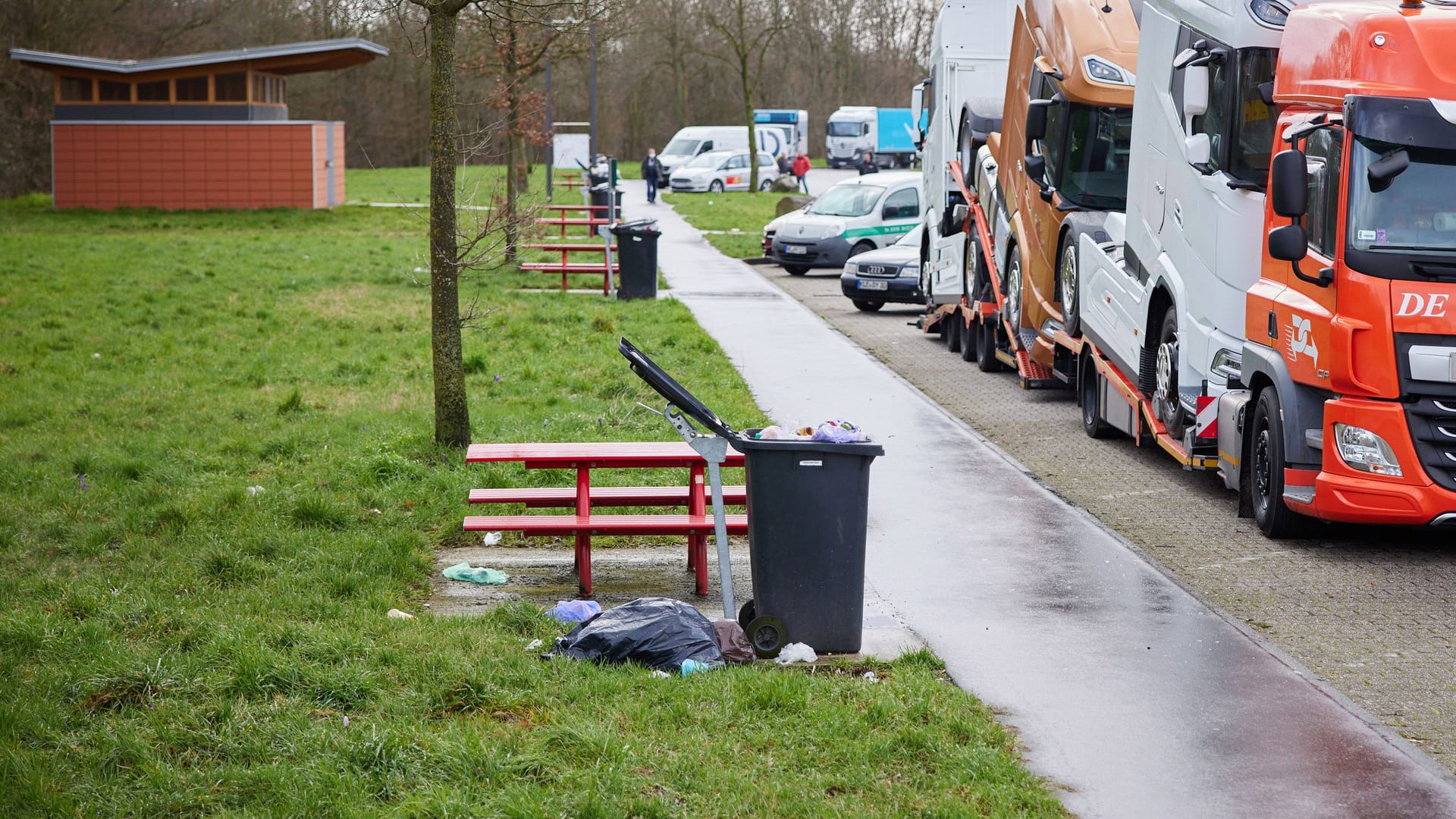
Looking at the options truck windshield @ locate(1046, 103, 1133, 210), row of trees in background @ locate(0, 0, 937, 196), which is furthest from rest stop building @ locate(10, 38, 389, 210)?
truck windshield @ locate(1046, 103, 1133, 210)

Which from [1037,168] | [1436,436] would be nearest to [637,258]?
[1037,168]

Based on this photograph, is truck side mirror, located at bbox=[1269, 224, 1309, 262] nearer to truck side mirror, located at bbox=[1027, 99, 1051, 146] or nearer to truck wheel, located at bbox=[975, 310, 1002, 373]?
truck side mirror, located at bbox=[1027, 99, 1051, 146]

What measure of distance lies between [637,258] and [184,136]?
22793 millimetres

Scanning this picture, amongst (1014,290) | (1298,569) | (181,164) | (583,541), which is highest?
(181,164)

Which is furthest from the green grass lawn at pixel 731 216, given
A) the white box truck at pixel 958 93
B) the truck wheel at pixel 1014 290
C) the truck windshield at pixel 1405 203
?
the truck windshield at pixel 1405 203

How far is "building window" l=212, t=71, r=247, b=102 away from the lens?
40.4 metres

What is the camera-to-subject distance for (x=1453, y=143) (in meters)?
8.10

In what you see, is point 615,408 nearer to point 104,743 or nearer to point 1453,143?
point 1453,143

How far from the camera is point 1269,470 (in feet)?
29.3

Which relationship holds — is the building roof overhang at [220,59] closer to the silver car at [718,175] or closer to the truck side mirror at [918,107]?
the silver car at [718,175]

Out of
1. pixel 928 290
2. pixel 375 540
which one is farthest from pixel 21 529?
pixel 928 290

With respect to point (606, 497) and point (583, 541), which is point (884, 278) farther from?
point (583, 541)

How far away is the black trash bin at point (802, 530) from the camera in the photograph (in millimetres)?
6215

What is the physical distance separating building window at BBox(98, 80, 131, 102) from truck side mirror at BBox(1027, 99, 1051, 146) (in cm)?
3277
